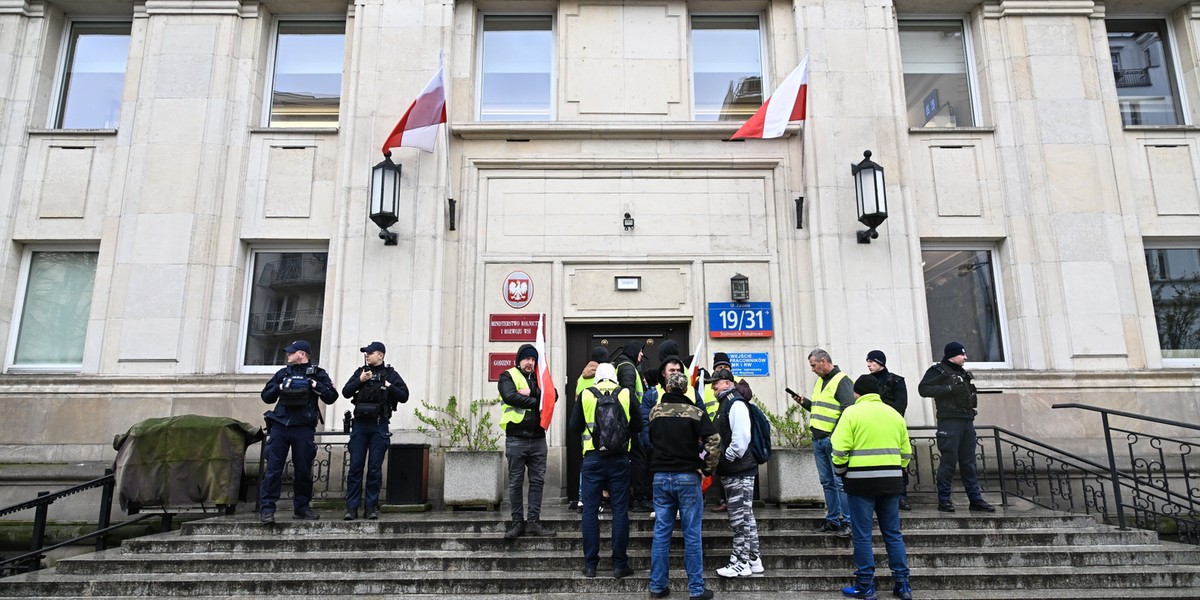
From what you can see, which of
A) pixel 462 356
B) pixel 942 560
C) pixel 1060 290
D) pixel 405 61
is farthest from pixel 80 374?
pixel 1060 290

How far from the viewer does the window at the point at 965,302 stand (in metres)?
11.1

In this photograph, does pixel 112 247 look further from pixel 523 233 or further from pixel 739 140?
pixel 739 140

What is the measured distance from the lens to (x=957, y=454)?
852cm

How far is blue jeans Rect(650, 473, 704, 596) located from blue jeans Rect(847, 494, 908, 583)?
54.1 inches

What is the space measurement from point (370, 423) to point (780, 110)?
22.4 ft

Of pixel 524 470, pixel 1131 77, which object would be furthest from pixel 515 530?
pixel 1131 77

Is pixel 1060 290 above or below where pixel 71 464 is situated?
above


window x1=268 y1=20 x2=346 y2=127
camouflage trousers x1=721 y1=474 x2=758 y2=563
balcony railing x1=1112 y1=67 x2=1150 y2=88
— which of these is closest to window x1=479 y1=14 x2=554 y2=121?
window x1=268 y1=20 x2=346 y2=127

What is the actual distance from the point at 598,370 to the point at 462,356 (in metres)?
3.93

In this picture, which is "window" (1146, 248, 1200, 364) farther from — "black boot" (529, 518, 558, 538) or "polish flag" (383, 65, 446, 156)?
"polish flag" (383, 65, 446, 156)

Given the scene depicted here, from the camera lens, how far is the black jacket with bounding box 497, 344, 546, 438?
24.6 ft

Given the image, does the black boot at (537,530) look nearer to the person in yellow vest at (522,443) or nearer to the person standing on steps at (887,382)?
the person in yellow vest at (522,443)

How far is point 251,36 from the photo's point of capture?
38.8ft

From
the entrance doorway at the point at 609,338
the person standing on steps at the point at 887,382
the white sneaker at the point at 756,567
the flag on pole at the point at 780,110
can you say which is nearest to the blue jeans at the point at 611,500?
the white sneaker at the point at 756,567
